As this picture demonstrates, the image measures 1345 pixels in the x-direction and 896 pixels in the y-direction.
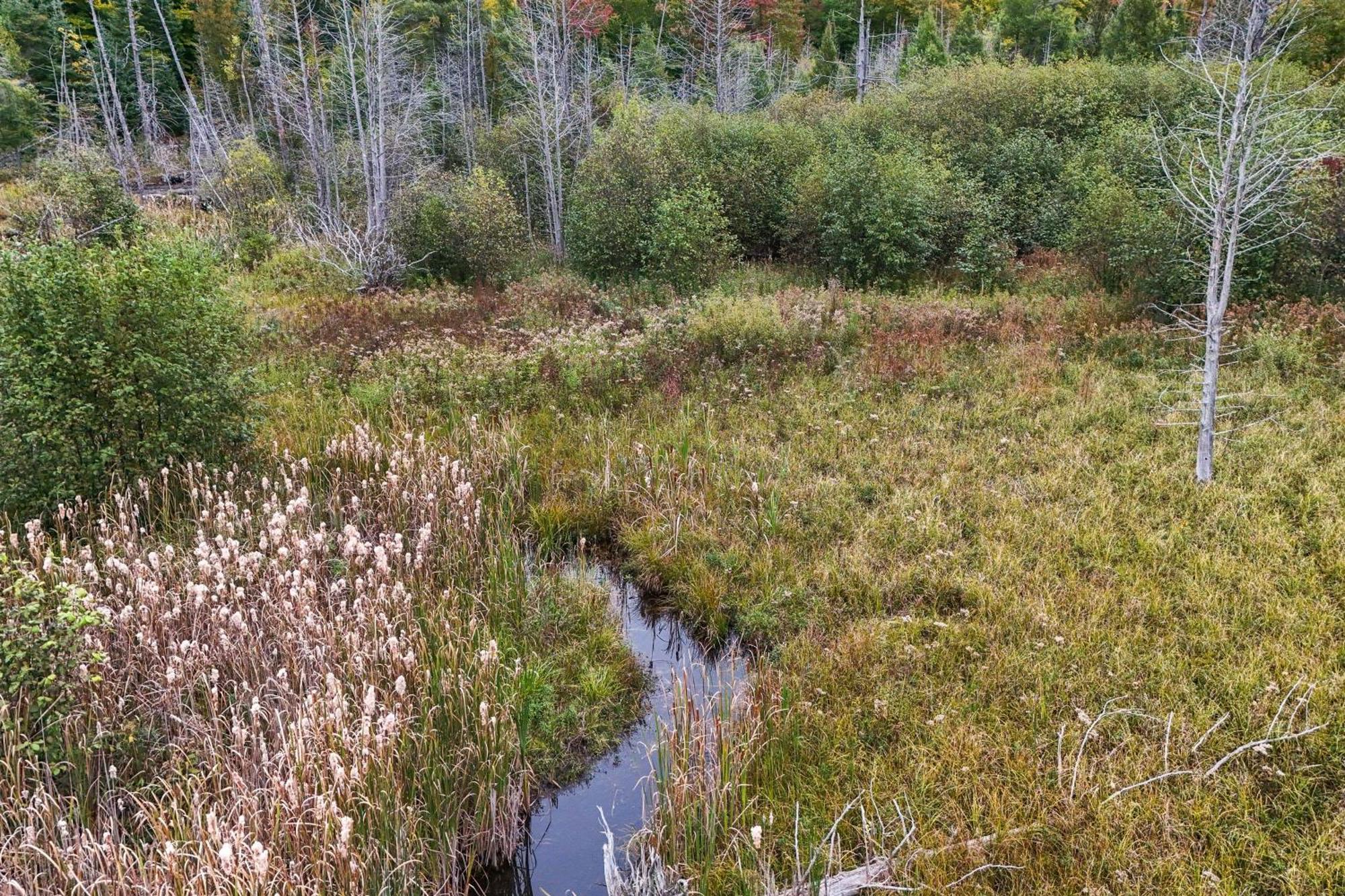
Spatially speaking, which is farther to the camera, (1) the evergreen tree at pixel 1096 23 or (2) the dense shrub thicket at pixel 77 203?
(1) the evergreen tree at pixel 1096 23

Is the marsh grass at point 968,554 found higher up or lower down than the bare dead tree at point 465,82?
lower down

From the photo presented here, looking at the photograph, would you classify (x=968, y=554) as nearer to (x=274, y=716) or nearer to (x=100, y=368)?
(x=274, y=716)

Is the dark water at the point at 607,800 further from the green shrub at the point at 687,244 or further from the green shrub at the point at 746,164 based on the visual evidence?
the green shrub at the point at 746,164

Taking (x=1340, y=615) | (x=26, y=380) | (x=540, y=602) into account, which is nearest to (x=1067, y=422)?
(x=1340, y=615)

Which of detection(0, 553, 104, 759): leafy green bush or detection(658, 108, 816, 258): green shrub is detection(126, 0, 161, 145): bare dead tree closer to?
detection(658, 108, 816, 258): green shrub

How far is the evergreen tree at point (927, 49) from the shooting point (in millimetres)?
26719

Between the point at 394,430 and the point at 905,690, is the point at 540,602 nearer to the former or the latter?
the point at 905,690

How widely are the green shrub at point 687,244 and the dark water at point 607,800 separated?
10435 mm

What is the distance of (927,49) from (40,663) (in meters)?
31.7

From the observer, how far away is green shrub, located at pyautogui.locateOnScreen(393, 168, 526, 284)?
55.7 ft

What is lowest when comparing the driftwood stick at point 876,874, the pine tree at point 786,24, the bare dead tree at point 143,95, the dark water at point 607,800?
the dark water at point 607,800

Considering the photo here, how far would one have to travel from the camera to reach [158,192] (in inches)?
1122

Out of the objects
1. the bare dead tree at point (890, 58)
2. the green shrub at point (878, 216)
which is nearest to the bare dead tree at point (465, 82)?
the bare dead tree at point (890, 58)

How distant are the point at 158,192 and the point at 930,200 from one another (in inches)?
1100
